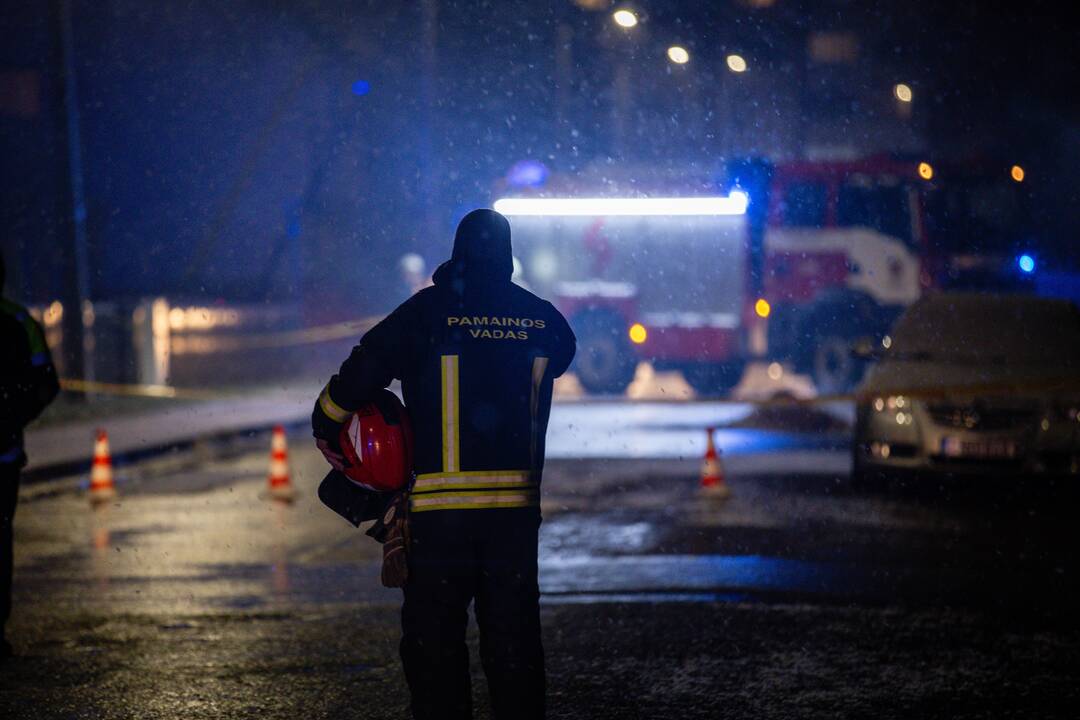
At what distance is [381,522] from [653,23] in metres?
25.8

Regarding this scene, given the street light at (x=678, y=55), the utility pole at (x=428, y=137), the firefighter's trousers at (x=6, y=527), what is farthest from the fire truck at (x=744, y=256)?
the firefighter's trousers at (x=6, y=527)

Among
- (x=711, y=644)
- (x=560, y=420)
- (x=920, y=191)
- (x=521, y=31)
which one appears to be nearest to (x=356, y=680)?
(x=711, y=644)

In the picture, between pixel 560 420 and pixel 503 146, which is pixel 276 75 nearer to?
pixel 503 146

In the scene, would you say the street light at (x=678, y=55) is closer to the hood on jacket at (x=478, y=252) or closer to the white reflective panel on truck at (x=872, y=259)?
the white reflective panel on truck at (x=872, y=259)

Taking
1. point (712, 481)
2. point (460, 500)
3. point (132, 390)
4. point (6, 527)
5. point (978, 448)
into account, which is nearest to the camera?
point (460, 500)

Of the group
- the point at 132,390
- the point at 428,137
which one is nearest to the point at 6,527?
the point at 132,390

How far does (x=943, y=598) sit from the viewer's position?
7.10 metres

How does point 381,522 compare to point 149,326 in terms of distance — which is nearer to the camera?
point 381,522

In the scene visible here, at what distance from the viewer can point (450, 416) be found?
396 centimetres

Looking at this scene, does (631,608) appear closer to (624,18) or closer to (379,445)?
(379,445)

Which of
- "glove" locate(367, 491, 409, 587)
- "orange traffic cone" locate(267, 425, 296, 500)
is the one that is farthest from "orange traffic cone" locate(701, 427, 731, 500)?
"glove" locate(367, 491, 409, 587)

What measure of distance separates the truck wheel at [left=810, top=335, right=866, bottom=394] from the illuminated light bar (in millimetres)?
2469

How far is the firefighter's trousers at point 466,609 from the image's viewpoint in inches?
155

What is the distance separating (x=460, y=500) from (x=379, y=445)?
0.30m
